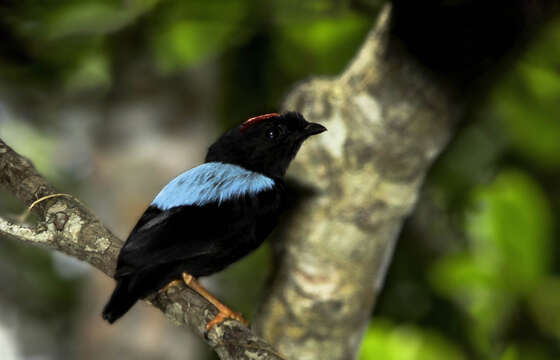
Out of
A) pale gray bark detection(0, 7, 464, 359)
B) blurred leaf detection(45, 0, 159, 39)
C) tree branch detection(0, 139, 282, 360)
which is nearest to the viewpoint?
tree branch detection(0, 139, 282, 360)

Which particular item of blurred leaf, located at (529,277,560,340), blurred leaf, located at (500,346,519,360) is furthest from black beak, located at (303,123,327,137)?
blurred leaf, located at (500,346,519,360)


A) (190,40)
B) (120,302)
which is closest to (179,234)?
(120,302)

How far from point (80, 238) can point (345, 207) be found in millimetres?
1812

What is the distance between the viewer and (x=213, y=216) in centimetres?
250

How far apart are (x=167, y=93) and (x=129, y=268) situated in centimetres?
272

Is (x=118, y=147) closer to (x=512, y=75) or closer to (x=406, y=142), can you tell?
(x=406, y=142)

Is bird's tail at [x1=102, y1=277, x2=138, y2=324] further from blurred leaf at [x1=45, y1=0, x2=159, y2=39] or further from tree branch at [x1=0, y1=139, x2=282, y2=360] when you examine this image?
blurred leaf at [x1=45, y1=0, x2=159, y2=39]

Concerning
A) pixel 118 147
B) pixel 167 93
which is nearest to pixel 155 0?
pixel 167 93

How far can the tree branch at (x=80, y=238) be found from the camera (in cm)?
217

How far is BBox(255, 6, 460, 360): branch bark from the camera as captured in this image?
12.3ft

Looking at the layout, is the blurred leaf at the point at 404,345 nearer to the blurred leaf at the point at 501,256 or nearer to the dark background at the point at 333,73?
the dark background at the point at 333,73

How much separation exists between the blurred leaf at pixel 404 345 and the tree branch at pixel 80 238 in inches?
86.5

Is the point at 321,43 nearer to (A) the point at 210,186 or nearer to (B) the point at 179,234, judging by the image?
(A) the point at 210,186

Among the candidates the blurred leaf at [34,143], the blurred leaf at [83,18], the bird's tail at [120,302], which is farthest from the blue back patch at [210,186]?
the blurred leaf at [34,143]
